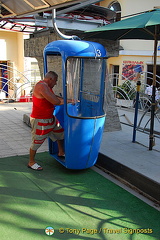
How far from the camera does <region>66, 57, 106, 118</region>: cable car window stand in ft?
12.9

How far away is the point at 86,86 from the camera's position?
4812mm

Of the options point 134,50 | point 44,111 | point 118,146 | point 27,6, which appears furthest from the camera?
point 134,50

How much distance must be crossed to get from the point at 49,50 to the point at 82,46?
2.01ft

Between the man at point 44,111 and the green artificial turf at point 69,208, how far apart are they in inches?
20.3

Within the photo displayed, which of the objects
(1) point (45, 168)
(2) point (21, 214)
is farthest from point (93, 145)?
(2) point (21, 214)

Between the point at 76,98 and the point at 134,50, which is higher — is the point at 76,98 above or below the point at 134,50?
below

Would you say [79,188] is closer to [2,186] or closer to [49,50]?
[2,186]

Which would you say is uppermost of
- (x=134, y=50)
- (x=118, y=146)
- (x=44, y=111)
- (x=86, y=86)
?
(x=134, y=50)

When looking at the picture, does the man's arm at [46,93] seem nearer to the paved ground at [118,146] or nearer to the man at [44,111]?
the man at [44,111]

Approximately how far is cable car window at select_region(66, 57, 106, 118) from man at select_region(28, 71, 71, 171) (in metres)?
0.27

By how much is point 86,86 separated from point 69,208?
2300mm

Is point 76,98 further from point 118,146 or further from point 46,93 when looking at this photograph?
point 118,146

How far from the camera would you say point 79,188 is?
377 cm

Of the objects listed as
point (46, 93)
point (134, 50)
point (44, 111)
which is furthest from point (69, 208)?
point (134, 50)
